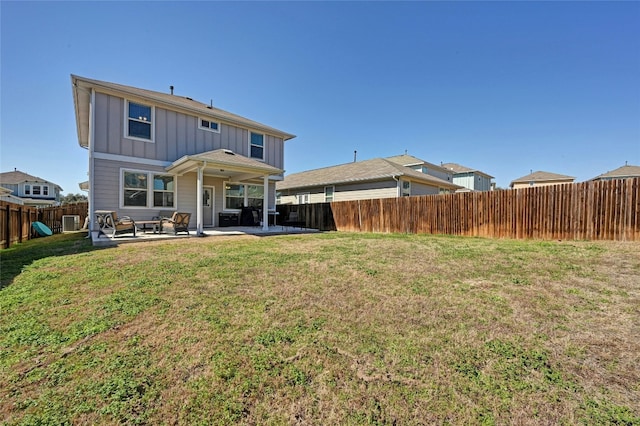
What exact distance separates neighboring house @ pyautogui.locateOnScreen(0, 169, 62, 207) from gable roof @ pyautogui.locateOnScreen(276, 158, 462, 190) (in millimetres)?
40212

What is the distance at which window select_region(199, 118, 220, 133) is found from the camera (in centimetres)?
1255

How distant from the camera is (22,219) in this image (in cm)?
1032

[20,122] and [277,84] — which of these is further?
[277,84]

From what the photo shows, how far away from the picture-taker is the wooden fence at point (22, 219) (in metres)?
8.26

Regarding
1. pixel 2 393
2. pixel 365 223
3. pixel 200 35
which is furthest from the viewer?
pixel 365 223

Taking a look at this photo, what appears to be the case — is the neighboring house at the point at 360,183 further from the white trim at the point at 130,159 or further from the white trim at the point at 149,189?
the white trim at the point at 130,159

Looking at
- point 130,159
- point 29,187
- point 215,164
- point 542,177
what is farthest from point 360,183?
point 29,187

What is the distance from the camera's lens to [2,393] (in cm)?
206

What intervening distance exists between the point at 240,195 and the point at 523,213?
1234 cm

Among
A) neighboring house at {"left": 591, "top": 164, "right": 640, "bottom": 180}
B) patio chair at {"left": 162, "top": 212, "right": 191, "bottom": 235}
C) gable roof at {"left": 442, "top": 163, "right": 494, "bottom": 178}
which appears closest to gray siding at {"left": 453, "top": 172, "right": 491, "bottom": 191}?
gable roof at {"left": 442, "top": 163, "right": 494, "bottom": 178}

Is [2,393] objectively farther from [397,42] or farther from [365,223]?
[397,42]

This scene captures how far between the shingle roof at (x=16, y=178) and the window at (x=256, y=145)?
47310 millimetres

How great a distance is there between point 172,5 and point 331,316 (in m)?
11.0

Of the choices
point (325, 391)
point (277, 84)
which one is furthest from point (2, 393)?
point (277, 84)
